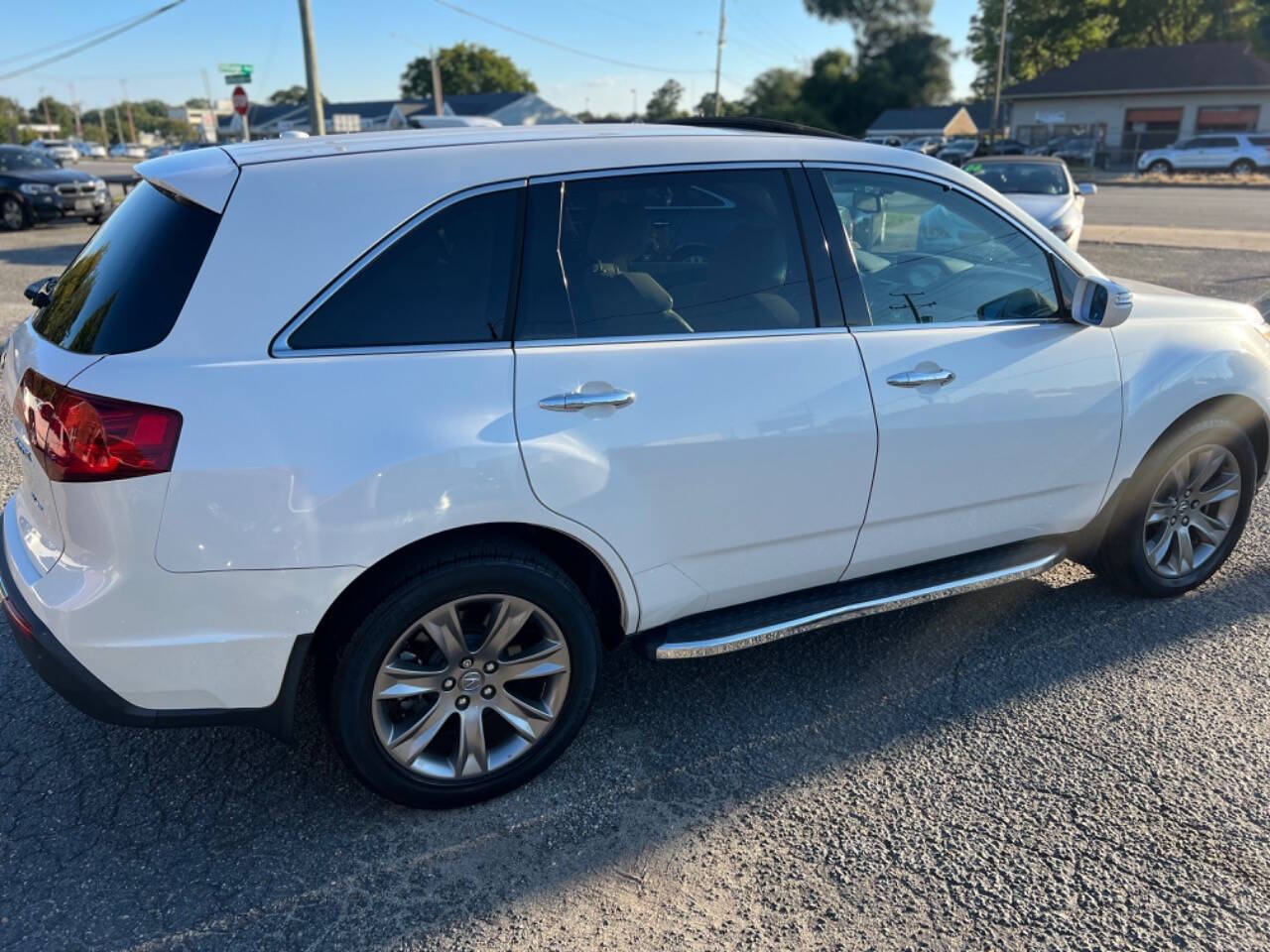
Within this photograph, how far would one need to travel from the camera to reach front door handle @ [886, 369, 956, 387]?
9.85 feet

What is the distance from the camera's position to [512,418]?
8.12 feet

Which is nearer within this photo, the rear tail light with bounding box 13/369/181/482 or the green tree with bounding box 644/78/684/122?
the rear tail light with bounding box 13/369/181/482

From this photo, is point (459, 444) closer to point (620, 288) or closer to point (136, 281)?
point (620, 288)

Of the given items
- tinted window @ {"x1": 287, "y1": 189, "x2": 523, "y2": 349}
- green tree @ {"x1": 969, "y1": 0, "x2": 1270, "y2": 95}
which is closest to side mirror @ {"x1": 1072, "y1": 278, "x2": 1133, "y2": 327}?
tinted window @ {"x1": 287, "y1": 189, "x2": 523, "y2": 349}

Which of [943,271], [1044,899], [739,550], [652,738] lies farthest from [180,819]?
[943,271]

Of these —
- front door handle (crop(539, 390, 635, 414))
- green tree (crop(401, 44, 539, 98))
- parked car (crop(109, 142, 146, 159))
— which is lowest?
front door handle (crop(539, 390, 635, 414))

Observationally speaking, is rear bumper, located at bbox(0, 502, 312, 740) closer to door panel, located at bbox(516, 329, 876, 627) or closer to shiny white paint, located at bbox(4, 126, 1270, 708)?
shiny white paint, located at bbox(4, 126, 1270, 708)

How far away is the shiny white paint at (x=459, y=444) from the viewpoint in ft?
A: 7.40

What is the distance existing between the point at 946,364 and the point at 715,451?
0.92 m

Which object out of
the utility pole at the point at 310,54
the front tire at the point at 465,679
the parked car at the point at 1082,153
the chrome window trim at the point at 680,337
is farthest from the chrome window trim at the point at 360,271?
the parked car at the point at 1082,153

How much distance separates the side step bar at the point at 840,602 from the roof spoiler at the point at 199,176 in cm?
174

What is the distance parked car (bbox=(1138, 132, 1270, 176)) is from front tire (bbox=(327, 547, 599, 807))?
4638 centimetres

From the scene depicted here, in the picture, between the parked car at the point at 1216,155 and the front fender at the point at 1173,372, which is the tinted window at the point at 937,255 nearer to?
the front fender at the point at 1173,372

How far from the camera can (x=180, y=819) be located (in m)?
2.67
